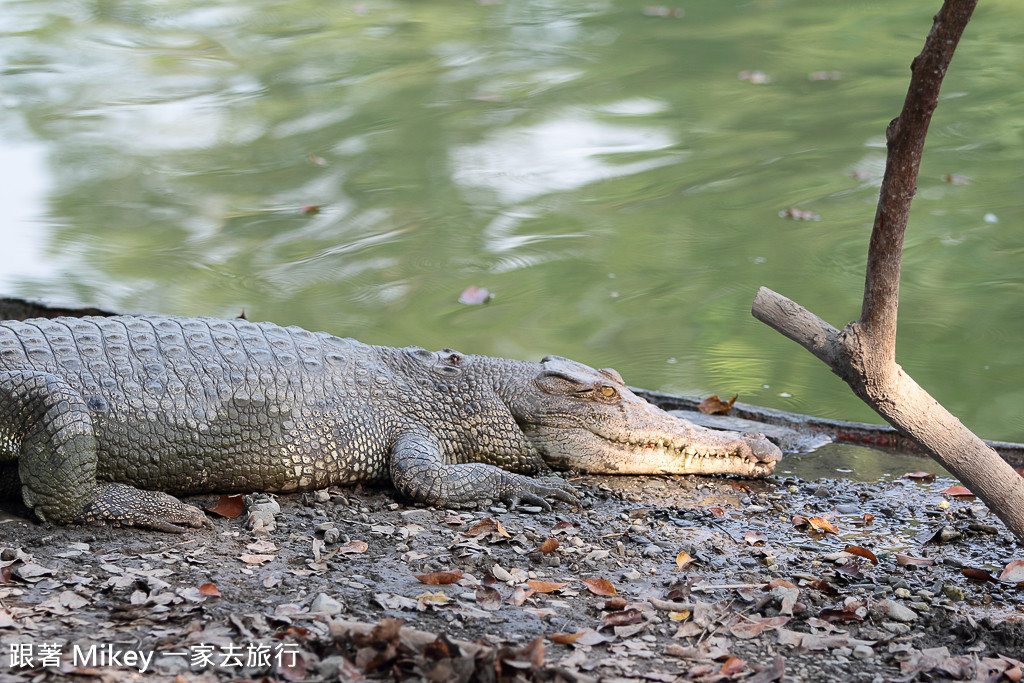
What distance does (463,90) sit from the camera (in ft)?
43.0

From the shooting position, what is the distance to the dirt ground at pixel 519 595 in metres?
3.03

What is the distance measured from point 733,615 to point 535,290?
16.7ft

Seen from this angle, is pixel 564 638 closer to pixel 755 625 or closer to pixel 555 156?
pixel 755 625

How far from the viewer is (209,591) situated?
3.49 metres

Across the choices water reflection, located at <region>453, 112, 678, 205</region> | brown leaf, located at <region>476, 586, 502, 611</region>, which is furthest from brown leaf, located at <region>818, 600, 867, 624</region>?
water reflection, located at <region>453, 112, 678, 205</region>

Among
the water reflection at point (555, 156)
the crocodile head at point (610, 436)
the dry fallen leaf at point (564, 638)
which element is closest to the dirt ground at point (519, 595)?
the dry fallen leaf at point (564, 638)

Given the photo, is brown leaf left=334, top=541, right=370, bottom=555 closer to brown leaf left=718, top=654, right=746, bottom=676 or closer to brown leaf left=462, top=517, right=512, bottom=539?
brown leaf left=462, top=517, right=512, bottom=539

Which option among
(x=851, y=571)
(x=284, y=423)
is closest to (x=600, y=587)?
(x=851, y=571)

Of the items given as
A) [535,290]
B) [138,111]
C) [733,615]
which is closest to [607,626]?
[733,615]

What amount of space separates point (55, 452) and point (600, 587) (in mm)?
2253

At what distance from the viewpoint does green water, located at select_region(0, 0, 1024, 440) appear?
793 cm

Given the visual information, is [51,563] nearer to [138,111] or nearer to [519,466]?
[519,466]

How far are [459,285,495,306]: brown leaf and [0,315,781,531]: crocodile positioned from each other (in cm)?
284

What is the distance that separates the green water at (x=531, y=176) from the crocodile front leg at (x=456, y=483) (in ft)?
8.03
